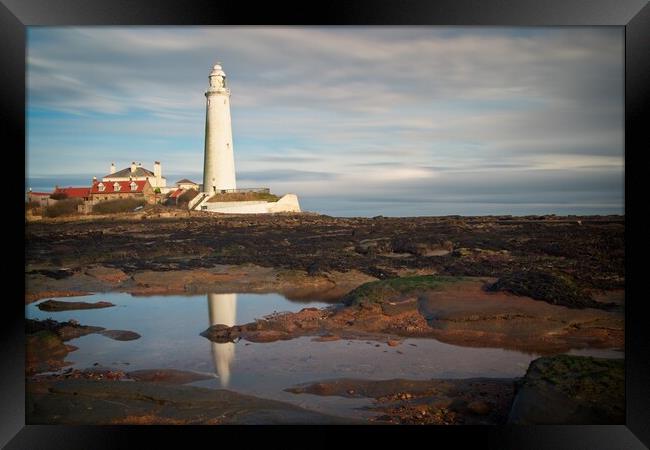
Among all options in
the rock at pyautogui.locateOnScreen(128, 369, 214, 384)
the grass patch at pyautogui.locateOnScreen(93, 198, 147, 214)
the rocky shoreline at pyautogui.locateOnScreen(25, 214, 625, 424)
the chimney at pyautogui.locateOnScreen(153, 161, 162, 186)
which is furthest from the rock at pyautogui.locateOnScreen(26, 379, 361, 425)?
the grass patch at pyautogui.locateOnScreen(93, 198, 147, 214)

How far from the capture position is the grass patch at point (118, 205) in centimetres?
1262

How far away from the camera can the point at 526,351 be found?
22.0 ft

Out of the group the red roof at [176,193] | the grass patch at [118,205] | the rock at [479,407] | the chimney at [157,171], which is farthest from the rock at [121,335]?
the red roof at [176,193]

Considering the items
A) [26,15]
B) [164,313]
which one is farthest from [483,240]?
[26,15]

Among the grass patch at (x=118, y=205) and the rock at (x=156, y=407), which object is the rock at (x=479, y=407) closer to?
the rock at (x=156, y=407)

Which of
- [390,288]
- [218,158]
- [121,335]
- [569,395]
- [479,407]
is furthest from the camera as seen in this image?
[218,158]

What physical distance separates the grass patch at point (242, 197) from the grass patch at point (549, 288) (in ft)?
35.8

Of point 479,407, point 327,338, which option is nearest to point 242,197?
point 327,338

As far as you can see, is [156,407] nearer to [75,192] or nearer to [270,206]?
[75,192]

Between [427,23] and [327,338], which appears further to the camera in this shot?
[327,338]

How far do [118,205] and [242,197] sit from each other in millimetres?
4708

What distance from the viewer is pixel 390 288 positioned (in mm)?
8500

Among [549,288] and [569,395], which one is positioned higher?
[549,288]

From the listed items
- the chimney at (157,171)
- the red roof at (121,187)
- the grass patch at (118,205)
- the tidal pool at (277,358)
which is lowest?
the tidal pool at (277,358)
